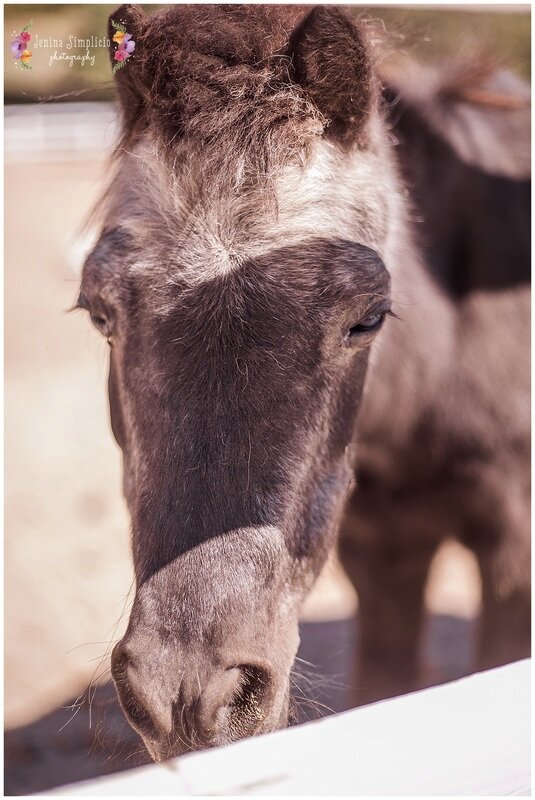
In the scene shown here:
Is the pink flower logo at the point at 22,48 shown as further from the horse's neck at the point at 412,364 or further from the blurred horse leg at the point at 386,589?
the blurred horse leg at the point at 386,589

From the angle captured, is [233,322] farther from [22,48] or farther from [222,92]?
[22,48]

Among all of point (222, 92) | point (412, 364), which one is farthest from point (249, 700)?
point (412, 364)

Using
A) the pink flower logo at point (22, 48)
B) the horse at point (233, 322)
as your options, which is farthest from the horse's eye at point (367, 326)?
the pink flower logo at point (22, 48)

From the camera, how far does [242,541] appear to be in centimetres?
129

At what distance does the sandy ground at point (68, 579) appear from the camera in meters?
2.84

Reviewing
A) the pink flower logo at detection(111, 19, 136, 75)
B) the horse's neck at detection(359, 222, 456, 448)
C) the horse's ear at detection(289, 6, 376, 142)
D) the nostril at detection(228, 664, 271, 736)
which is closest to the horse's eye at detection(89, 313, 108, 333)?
the pink flower logo at detection(111, 19, 136, 75)

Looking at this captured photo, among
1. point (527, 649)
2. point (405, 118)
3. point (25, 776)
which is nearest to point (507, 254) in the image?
point (405, 118)

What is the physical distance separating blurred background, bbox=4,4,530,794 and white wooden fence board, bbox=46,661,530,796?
1.46 ft

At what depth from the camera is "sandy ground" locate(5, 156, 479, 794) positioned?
2842 millimetres

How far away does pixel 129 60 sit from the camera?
59.1 inches

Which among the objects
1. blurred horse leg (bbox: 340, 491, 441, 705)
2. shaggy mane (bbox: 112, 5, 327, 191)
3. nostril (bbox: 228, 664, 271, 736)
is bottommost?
blurred horse leg (bbox: 340, 491, 441, 705)

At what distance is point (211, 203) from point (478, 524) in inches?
66.8

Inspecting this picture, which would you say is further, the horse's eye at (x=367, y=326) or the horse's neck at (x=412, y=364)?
the horse's neck at (x=412, y=364)

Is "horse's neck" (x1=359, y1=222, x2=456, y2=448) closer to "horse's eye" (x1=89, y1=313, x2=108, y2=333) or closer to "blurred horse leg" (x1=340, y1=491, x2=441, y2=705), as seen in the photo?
"blurred horse leg" (x1=340, y1=491, x2=441, y2=705)
